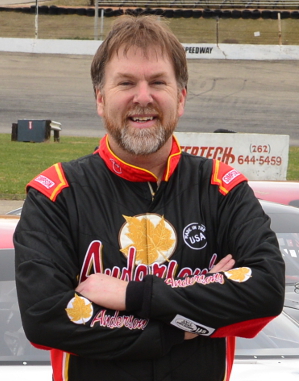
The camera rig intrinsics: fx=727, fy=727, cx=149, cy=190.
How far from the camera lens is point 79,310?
1.99m

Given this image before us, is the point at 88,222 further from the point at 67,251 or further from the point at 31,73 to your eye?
the point at 31,73

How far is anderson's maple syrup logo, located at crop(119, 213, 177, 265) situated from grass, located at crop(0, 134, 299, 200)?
9.60m

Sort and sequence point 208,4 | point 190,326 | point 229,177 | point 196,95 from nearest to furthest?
point 190,326
point 229,177
point 196,95
point 208,4

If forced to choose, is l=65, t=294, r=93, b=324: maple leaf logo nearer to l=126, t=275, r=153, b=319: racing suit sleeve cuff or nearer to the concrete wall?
l=126, t=275, r=153, b=319: racing suit sleeve cuff

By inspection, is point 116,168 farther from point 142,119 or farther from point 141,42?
point 141,42

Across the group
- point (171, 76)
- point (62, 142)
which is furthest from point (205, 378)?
point (62, 142)

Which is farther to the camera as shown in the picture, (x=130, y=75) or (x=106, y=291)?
(x=130, y=75)

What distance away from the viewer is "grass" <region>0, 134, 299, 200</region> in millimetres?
12453

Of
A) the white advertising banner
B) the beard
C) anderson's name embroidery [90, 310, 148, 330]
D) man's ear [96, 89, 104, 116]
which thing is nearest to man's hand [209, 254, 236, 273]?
anderson's name embroidery [90, 310, 148, 330]

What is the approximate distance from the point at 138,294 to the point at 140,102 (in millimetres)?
566

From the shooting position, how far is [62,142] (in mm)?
19859

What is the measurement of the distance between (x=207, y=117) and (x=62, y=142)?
29.7 ft

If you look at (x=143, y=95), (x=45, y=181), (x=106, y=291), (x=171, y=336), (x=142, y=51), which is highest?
(x=142, y=51)

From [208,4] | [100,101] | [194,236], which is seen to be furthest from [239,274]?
[208,4]
